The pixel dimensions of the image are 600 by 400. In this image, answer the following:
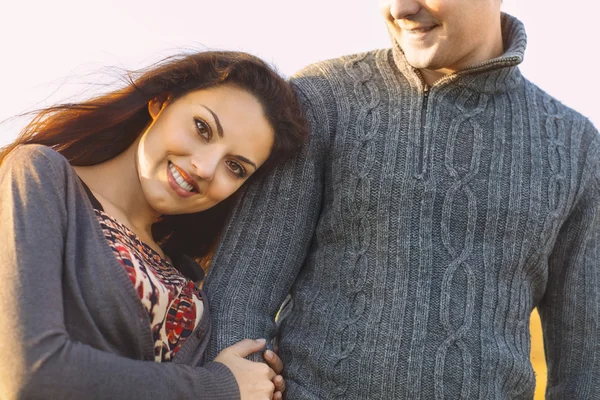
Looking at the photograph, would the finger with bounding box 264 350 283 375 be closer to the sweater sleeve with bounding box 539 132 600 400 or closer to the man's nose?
the sweater sleeve with bounding box 539 132 600 400

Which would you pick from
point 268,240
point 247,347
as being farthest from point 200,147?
point 247,347

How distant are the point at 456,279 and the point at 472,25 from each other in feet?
2.62

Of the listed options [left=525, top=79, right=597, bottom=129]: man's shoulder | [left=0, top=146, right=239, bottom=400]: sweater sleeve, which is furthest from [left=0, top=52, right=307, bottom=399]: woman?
[left=525, top=79, right=597, bottom=129]: man's shoulder

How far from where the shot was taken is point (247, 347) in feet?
7.65

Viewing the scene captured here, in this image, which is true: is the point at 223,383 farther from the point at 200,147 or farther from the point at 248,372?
the point at 200,147

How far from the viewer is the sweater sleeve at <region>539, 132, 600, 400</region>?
263 centimetres

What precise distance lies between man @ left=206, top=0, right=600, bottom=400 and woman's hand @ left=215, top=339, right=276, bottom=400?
6 cm

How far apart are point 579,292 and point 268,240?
3.41 feet

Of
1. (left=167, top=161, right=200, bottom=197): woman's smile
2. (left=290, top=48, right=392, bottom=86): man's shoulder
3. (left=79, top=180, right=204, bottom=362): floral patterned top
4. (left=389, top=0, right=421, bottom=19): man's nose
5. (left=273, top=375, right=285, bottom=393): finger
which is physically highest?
(left=389, top=0, right=421, bottom=19): man's nose

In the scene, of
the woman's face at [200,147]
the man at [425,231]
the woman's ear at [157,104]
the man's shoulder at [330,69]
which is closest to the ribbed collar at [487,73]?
the man at [425,231]

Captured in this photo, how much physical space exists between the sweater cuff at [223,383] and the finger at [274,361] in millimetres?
190

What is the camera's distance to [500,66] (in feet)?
8.52

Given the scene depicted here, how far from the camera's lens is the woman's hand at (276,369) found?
2.34m

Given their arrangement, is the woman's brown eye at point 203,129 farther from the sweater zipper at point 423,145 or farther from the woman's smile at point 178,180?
the sweater zipper at point 423,145
